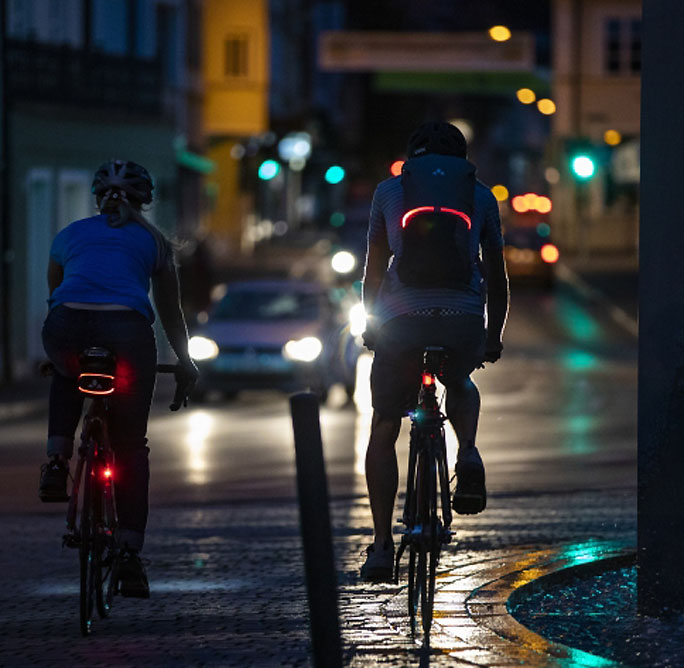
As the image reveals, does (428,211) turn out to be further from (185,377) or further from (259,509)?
(259,509)

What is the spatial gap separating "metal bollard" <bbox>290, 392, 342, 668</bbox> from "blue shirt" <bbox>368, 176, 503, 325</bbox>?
1.80 m

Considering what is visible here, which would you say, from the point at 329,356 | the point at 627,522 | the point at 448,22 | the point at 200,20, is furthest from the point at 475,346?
the point at 448,22

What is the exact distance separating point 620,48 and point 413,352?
58.3 m

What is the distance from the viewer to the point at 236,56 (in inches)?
2195

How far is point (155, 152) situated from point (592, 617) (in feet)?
91.7

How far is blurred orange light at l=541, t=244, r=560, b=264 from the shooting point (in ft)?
145

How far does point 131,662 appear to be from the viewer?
6.41 metres

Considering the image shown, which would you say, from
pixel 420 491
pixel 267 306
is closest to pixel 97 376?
pixel 420 491

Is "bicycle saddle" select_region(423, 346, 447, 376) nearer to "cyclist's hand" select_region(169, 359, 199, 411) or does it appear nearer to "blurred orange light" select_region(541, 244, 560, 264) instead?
"cyclist's hand" select_region(169, 359, 199, 411)

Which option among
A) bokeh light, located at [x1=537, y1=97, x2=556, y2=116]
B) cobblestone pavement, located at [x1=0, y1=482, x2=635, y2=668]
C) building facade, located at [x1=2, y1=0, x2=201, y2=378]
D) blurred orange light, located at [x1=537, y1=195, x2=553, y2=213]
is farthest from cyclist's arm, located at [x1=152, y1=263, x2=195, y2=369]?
blurred orange light, located at [x1=537, y1=195, x2=553, y2=213]

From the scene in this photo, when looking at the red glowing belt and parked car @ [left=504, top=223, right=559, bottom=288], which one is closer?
the red glowing belt

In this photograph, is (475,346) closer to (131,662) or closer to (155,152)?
(131,662)

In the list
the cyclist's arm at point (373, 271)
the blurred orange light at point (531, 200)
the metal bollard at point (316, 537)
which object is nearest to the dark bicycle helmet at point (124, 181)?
the cyclist's arm at point (373, 271)

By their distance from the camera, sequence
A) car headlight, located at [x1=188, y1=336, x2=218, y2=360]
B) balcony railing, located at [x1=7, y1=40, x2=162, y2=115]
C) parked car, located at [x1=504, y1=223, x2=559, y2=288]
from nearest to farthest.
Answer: car headlight, located at [x1=188, y1=336, x2=218, y2=360] < balcony railing, located at [x1=7, y1=40, x2=162, y2=115] < parked car, located at [x1=504, y1=223, x2=559, y2=288]
